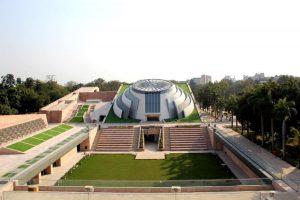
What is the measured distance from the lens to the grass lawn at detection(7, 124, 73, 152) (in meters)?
43.1

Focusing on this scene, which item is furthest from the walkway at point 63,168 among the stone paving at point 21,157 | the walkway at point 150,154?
the walkway at point 150,154

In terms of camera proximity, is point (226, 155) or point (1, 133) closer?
point (1, 133)

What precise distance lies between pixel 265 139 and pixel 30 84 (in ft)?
239

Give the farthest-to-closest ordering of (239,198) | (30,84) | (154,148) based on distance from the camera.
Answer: (30,84) → (154,148) → (239,198)

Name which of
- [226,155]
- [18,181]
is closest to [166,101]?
[226,155]

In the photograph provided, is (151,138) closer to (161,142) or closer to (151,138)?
(151,138)

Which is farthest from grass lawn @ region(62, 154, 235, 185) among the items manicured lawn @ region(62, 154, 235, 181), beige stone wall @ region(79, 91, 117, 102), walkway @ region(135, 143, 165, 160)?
beige stone wall @ region(79, 91, 117, 102)

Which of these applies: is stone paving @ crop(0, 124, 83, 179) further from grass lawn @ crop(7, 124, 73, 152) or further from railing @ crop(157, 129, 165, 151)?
railing @ crop(157, 129, 165, 151)

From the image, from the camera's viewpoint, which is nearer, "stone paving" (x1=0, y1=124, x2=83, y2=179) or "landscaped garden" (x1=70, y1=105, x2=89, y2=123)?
"stone paving" (x1=0, y1=124, x2=83, y2=179)

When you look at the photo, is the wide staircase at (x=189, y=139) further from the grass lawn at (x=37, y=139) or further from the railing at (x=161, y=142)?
the grass lawn at (x=37, y=139)

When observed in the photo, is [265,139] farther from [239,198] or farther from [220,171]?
[239,198]

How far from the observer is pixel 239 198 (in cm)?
2644

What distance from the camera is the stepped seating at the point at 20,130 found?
45016 millimetres

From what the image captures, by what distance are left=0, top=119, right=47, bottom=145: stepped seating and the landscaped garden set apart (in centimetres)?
965
